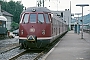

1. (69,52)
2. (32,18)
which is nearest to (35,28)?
(32,18)

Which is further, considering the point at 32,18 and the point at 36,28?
the point at 32,18

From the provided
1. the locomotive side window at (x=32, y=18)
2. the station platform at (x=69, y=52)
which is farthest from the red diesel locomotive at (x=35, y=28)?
the station platform at (x=69, y=52)

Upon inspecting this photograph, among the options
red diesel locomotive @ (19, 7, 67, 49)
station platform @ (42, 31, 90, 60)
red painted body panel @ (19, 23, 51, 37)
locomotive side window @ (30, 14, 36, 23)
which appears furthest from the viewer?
locomotive side window @ (30, 14, 36, 23)

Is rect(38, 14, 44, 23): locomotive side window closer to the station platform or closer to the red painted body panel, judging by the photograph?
the red painted body panel

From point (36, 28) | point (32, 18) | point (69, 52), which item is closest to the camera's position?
point (69, 52)

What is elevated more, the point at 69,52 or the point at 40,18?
the point at 40,18

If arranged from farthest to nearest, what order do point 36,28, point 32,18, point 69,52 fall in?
point 32,18, point 36,28, point 69,52

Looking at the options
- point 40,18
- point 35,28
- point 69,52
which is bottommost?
point 69,52

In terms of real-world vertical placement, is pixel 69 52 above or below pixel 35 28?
below

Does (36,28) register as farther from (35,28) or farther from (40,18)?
(40,18)

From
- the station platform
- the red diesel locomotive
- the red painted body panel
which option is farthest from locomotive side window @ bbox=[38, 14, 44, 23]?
the station platform

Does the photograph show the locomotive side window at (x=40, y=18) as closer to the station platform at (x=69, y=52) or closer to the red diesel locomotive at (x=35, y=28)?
the red diesel locomotive at (x=35, y=28)

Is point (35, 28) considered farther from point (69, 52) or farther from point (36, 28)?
→ point (69, 52)

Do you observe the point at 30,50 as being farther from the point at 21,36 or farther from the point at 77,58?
the point at 77,58
